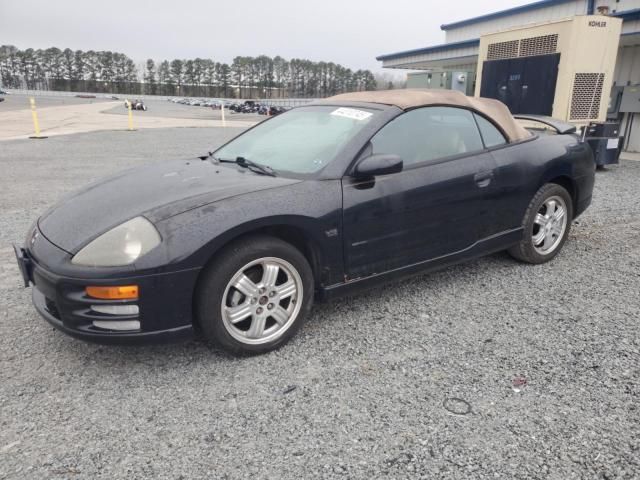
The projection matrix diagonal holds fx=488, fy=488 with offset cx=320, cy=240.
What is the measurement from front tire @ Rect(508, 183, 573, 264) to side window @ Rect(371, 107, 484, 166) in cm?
77

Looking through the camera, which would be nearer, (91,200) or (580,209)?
(91,200)

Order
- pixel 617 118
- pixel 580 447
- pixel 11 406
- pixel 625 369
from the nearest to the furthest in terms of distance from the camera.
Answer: pixel 580 447 < pixel 11 406 < pixel 625 369 < pixel 617 118

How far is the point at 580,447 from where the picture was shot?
6.69 feet

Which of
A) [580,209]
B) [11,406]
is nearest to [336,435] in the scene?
[11,406]

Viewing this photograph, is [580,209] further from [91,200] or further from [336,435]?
[91,200]

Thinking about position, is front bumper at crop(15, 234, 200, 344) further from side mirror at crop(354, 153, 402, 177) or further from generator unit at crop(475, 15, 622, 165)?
generator unit at crop(475, 15, 622, 165)

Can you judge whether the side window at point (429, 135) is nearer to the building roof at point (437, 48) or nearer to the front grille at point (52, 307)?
the front grille at point (52, 307)

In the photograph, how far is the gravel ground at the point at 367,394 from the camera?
1.96 m

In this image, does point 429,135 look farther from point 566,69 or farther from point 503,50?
point 503,50

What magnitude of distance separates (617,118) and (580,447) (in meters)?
12.3

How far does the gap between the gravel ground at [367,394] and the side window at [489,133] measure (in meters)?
1.08

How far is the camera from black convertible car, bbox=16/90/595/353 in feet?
7.79

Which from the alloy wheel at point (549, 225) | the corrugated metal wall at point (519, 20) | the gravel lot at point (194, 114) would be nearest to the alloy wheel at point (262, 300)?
the alloy wheel at point (549, 225)

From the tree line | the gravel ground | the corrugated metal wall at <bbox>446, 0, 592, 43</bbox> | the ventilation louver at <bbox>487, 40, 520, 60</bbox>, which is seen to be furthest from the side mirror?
the tree line
